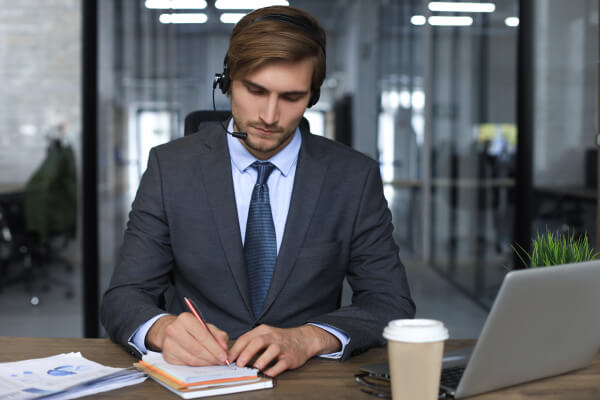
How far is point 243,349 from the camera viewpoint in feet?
3.69

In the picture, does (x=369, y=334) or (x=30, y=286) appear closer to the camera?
(x=369, y=334)

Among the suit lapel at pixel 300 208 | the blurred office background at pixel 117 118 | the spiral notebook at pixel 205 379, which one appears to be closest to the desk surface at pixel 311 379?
the spiral notebook at pixel 205 379

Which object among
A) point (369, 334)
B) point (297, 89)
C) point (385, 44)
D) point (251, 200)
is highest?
point (385, 44)

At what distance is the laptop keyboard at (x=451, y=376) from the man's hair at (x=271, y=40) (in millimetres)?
759

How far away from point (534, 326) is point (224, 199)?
2.79ft

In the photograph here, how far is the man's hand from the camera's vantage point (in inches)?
43.7

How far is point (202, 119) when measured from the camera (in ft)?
6.48

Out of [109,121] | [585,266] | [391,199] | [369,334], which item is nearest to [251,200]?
[369,334]

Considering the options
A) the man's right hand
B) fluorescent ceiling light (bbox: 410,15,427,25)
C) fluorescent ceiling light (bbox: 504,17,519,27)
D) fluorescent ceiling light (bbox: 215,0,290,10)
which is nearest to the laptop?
the man's right hand

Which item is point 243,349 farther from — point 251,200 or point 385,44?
point 385,44

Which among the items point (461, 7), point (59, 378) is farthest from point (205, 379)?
point (461, 7)

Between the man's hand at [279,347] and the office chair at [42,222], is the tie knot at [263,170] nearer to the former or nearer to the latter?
the man's hand at [279,347]

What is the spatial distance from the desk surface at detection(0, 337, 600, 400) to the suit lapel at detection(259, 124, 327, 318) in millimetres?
323

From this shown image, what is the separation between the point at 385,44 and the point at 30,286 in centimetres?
327
